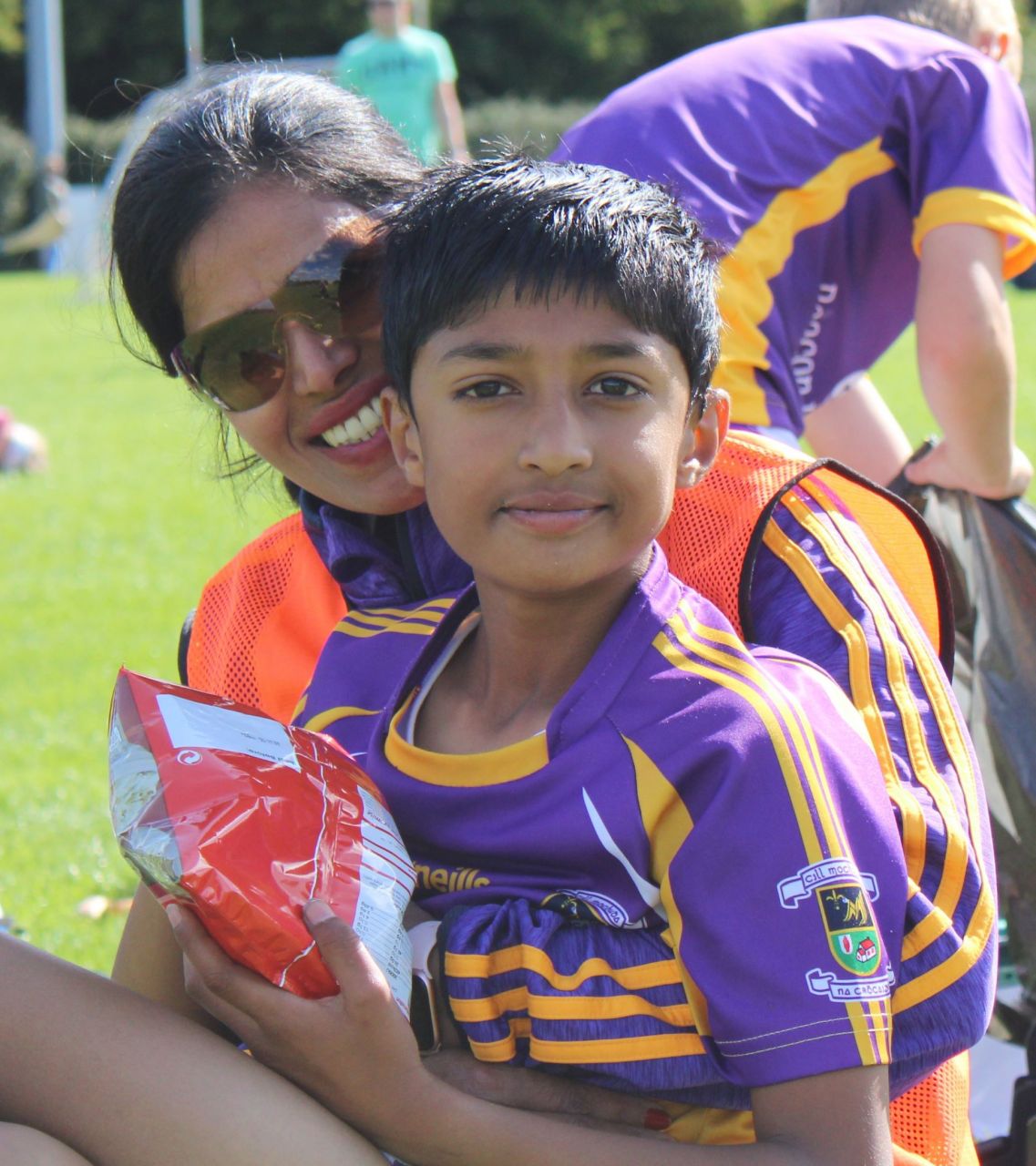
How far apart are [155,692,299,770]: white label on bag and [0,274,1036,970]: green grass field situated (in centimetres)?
114

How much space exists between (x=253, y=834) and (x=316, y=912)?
11 cm

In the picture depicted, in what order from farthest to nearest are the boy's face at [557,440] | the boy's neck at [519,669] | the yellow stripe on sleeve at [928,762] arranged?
the boy's neck at [519,669] < the boy's face at [557,440] < the yellow stripe on sleeve at [928,762]

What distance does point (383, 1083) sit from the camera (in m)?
1.67

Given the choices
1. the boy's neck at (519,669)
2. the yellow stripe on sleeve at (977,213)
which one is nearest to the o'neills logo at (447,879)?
the boy's neck at (519,669)

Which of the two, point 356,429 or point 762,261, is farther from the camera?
point 762,261

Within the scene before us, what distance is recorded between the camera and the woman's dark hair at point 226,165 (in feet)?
7.97

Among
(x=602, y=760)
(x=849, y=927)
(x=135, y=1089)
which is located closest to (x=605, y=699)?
(x=602, y=760)

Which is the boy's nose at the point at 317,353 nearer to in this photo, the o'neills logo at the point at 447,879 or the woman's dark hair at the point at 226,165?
the woman's dark hair at the point at 226,165

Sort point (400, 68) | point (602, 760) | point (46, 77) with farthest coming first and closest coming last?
point (46, 77), point (400, 68), point (602, 760)

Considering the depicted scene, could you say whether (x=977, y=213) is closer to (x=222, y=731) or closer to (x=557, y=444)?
(x=557, y=444)

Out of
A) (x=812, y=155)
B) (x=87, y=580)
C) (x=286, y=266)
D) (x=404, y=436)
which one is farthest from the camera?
(x=87, y=580)

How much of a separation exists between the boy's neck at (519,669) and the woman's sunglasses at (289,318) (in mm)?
541

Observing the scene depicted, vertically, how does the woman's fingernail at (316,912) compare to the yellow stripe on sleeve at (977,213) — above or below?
Answer: below

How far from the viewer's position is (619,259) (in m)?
1.92
